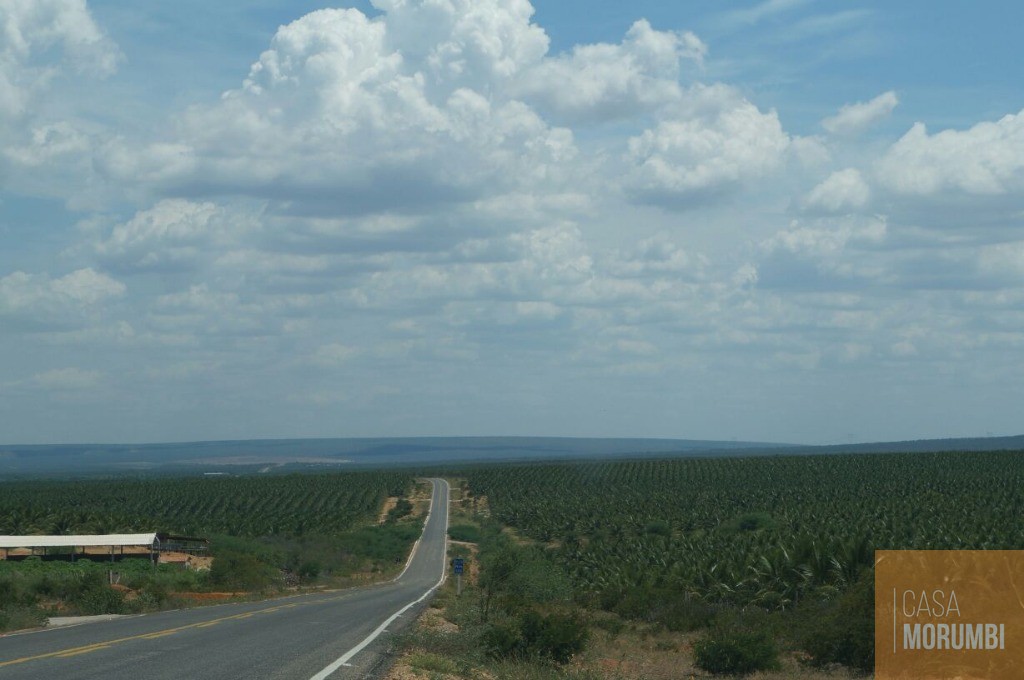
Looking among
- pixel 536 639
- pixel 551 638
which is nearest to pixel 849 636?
pixel 551 638

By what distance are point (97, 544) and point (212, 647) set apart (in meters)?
57.1

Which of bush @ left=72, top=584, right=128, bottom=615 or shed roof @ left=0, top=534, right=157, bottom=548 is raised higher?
bush @ left=72, top=584, right=128, bottom=615

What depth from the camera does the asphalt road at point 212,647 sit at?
1564 cm

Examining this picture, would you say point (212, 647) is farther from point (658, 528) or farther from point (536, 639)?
point (658, 528)

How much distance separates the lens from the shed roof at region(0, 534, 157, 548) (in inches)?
2806

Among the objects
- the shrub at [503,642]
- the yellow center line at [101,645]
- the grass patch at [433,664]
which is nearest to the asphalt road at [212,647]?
the yellow center line at [101,645]

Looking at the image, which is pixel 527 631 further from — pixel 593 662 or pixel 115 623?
pixel 115 623

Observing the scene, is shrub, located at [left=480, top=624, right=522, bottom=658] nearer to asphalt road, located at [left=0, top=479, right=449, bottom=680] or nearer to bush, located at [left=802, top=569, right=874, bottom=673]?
asphalt road, located at [left=0, top=479, right=449, bottom=680]

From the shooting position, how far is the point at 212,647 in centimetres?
1906

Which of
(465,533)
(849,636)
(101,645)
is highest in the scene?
(849,636)

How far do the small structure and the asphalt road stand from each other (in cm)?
4512

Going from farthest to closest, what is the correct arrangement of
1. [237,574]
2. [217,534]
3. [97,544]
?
1. [217,534]
2. [97,544]
3. [237,574]

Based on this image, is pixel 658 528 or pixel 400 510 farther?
pixel 400 510

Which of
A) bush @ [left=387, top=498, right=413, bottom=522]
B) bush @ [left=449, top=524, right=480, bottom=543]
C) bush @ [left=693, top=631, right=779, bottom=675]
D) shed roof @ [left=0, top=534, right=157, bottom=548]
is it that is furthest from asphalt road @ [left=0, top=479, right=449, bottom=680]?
bush @ [left=387, top=498, right=413, bottom=522]
